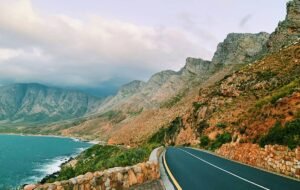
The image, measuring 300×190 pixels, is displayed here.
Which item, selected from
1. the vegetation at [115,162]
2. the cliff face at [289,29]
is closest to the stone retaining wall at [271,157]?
the vegetation at [115,162]

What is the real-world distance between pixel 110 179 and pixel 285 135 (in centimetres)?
1266

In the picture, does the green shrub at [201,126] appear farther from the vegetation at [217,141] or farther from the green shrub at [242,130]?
the green shrub at [242,130]

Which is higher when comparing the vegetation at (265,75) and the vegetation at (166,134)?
the vegetation at (265,75)

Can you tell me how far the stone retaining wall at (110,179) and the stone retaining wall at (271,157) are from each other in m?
7.37

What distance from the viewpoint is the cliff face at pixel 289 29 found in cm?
8044

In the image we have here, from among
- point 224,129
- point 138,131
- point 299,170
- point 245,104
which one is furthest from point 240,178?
point 138,131

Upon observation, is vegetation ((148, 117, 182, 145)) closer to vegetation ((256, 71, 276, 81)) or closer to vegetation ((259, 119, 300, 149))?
vegetation ((256, 71, 276, 81))

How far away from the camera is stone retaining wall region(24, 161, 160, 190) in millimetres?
12453

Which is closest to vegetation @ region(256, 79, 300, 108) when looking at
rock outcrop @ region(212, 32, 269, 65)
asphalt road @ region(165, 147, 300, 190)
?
asphalt road @ region(165, 147, 300, 190)

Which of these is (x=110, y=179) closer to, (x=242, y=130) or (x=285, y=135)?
(x=285, y=135)

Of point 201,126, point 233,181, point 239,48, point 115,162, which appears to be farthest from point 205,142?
point 239,48

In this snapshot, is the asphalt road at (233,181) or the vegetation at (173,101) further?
the vegetation at (173,101)

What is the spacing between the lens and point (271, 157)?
21.9m

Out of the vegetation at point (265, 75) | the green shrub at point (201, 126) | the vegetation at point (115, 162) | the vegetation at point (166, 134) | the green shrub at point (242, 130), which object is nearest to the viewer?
the vegetation at point (115, 162)
